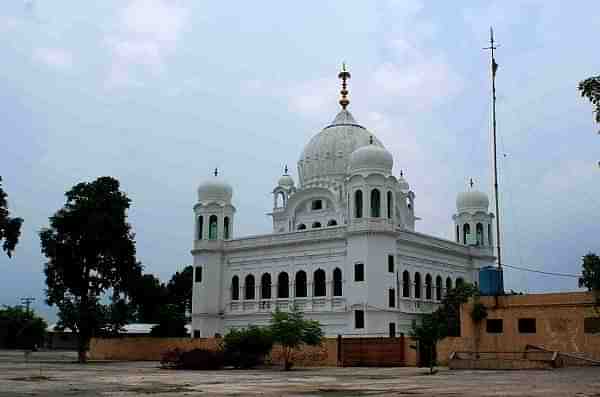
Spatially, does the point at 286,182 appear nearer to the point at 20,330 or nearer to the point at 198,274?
the point at 198,274

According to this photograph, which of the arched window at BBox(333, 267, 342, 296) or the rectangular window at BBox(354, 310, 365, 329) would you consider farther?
the arched window at BBox(333, 267, 342, 296)

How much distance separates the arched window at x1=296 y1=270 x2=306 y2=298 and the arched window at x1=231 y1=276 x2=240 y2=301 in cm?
464

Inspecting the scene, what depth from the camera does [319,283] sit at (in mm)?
44438

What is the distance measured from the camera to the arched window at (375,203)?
42.9m

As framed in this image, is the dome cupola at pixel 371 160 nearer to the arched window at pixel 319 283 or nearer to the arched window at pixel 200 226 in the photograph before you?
the arched window at pixel 319 283

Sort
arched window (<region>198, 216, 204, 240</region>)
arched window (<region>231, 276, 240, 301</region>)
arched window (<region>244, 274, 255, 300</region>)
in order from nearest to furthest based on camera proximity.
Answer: arched window (<region>244, 274, 255, 300</region>), arched window (<region>231, 276, 240, 301</region>), arched window (<region>198, 216, 204, 240</region>)

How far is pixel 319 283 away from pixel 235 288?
6.63 metres

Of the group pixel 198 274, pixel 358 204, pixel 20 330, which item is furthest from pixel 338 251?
pixel 20 330

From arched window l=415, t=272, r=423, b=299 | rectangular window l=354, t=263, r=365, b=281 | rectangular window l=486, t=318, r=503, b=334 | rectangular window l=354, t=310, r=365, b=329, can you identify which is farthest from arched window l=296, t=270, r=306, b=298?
rectangular window l=486, t=318, r=503, b=334

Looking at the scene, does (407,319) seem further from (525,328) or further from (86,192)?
(86,192)

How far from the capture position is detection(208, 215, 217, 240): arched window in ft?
164

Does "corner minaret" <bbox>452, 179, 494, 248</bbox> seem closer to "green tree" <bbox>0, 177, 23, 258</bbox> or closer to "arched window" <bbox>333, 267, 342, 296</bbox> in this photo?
"arched window" <bbox>333, 267, 342, 296</bbox>

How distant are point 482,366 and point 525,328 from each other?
370cm

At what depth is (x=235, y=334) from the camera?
31.5 meters
